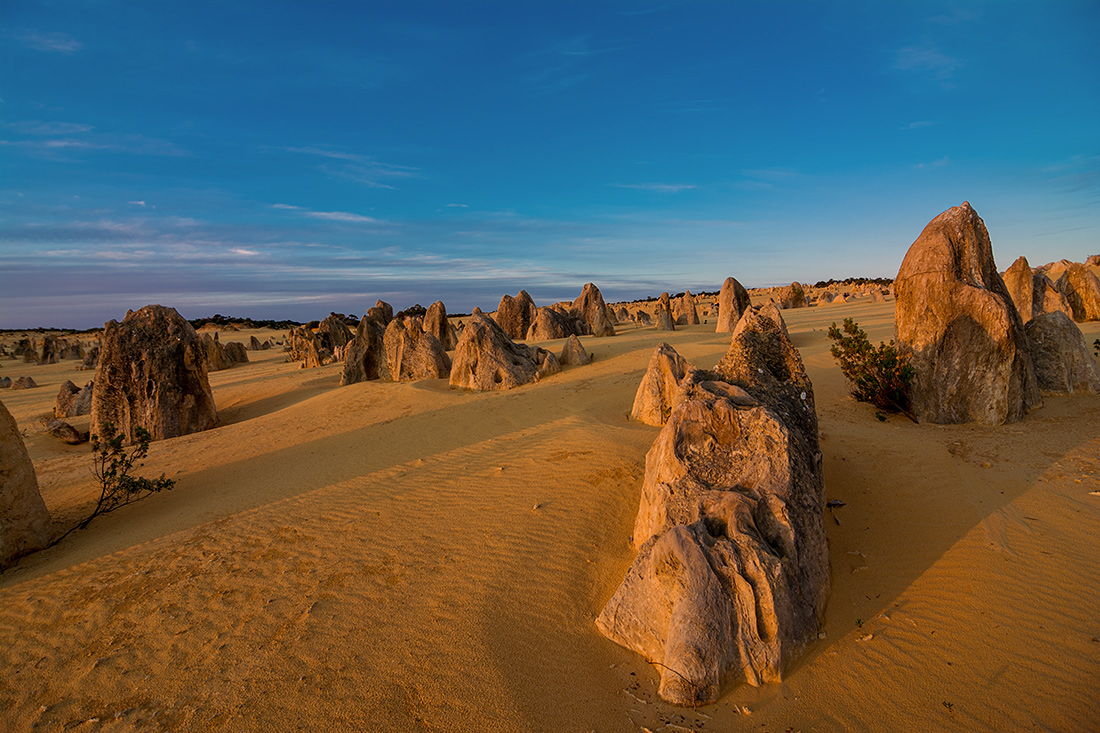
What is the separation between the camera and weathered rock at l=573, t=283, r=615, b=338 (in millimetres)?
26031

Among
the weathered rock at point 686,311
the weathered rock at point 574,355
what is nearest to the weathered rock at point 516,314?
the weathered rock at point 686,311

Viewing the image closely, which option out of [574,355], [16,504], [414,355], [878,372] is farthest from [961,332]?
[414,355]

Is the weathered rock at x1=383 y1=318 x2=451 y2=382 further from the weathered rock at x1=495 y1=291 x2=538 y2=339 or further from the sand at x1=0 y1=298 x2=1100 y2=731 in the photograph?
the weathered rock at x1=495 y1=291 x2=538 y2=339

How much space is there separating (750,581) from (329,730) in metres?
3.01

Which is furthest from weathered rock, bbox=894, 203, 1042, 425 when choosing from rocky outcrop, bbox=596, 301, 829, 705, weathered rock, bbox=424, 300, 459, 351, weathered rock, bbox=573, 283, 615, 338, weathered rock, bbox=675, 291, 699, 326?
weathered rock, bbox=675, 291, 699, 326

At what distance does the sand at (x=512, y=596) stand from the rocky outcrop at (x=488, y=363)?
5372 mm

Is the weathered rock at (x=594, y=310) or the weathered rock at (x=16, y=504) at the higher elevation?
the weathered rock at (x=594, y=310)

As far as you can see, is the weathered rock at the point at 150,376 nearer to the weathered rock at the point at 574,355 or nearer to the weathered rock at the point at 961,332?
the weathered rock at the point at 574,355

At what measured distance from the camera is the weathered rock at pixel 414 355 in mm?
16297

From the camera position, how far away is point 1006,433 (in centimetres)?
729

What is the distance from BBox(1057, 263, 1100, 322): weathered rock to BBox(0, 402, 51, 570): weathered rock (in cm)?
2748

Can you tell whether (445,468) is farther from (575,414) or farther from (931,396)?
(931,396)

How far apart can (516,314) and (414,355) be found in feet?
42.6

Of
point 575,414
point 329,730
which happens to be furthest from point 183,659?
point 575,414
